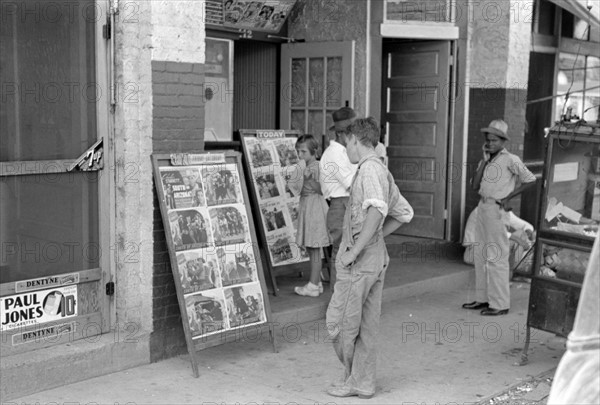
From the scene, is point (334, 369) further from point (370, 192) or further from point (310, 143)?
point (310, 143)

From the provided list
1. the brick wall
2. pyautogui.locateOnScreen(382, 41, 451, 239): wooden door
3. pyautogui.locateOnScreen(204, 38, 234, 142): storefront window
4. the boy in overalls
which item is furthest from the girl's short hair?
pyautogui.locateOnScreen(382, 41, 451, 239): wooden door

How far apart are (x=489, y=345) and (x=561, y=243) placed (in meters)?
1.36

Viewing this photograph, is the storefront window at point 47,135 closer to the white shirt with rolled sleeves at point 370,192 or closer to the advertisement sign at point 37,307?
the advertisement sign at point 37,307

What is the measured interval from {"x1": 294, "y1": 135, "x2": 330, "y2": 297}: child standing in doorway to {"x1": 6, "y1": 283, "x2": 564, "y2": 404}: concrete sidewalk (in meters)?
0.59

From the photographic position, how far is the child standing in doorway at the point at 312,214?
25.8ft

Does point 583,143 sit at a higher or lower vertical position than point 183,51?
lower

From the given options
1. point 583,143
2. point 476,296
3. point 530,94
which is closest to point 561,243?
point 583,143

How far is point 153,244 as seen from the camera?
20.5 feet

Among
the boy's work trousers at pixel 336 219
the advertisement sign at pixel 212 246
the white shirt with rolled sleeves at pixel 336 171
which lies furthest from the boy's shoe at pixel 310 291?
the advertisement sign at pixel 212 246

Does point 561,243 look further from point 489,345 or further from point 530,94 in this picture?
point 530,94

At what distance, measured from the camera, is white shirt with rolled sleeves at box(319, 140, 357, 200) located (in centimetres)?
754

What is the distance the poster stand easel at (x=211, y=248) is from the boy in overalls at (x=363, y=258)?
3.38 feet

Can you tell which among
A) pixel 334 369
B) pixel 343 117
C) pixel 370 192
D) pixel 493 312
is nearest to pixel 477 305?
pixel 493 312

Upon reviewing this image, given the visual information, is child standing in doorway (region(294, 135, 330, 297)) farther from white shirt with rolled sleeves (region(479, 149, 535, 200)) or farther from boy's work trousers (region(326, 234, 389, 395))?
boy's work trousers (region(326, 234, 389, 395))
